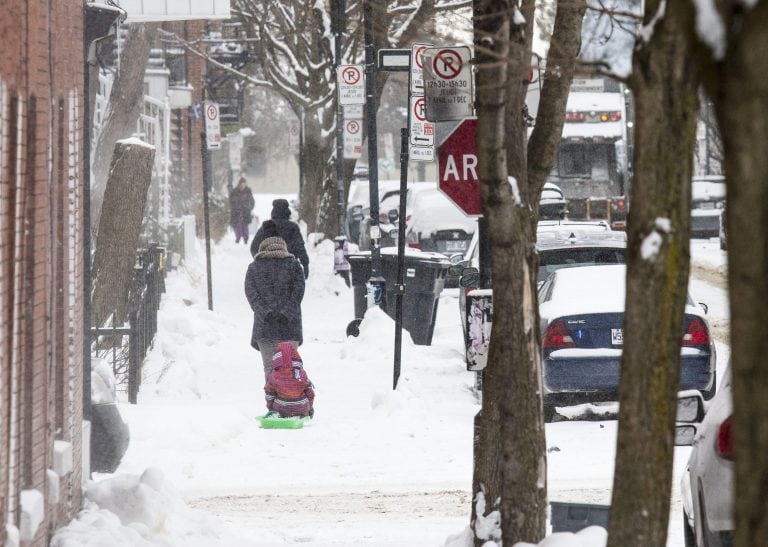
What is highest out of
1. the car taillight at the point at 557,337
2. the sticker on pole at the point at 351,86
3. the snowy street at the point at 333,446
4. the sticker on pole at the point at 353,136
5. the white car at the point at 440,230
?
the sticker on pole at the point at 351,86

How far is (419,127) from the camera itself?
46.3ft

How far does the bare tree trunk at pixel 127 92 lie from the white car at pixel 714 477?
1355cm

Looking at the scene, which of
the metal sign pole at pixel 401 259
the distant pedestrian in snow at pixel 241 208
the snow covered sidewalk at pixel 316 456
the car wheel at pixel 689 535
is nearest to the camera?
the car wheel at pixel 689 535

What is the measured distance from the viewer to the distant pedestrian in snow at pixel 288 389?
11984 mm

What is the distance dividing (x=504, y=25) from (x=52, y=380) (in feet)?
9.02

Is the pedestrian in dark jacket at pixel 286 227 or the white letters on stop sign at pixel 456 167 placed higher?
the white letters on stop sign at pixel 456 167

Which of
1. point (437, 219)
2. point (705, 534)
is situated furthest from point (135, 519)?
point (437, 219)

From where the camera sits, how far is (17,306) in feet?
20.0

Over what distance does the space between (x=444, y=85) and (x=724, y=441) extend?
13.7ft

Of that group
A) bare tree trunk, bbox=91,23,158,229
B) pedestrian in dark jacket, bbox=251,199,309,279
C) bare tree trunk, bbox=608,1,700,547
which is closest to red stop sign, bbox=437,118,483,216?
bare tree trunk, bbox=608,1,700,547

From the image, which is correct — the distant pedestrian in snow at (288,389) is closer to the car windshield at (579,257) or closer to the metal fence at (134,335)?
the metal fence at (134,335)

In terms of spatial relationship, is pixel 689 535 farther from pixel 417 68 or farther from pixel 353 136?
pixel 353 136

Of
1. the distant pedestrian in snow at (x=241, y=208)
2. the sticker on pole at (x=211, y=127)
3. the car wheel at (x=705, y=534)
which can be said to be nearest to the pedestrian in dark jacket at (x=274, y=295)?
the car wheel at (x=705, y=534)

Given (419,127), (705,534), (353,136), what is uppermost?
(353,136)
